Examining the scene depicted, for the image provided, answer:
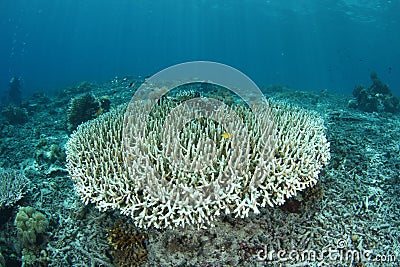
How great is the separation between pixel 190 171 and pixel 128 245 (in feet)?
5.12

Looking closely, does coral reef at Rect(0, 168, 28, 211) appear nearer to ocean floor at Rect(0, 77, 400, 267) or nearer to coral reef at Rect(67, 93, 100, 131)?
ocean floor at Rect(0, 77, 400, 267)

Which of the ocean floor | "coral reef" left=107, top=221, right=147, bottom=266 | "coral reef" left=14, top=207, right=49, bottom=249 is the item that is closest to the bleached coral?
"coral reef" left=107, top=221, right=147, bottom=266

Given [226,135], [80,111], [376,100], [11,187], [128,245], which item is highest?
[376,100]

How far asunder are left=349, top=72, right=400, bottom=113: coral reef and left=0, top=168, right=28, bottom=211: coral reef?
52.0ft

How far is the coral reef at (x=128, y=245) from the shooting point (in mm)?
3920

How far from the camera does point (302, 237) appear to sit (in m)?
4.13

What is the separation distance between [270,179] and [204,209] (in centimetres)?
111

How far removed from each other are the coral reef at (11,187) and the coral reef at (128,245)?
9.55ft

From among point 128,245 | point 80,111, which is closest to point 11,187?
point 128,245

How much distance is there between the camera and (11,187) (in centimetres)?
575

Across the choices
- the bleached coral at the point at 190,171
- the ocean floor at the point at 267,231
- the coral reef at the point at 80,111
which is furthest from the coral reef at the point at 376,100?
the coral reef at the point at 80,111

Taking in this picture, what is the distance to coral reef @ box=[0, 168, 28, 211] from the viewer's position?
5.38m

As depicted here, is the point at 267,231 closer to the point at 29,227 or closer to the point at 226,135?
the point at 226,135

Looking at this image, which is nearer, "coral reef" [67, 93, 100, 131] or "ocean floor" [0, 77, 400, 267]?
"ocean floor" [0, 77, 400, 267]
